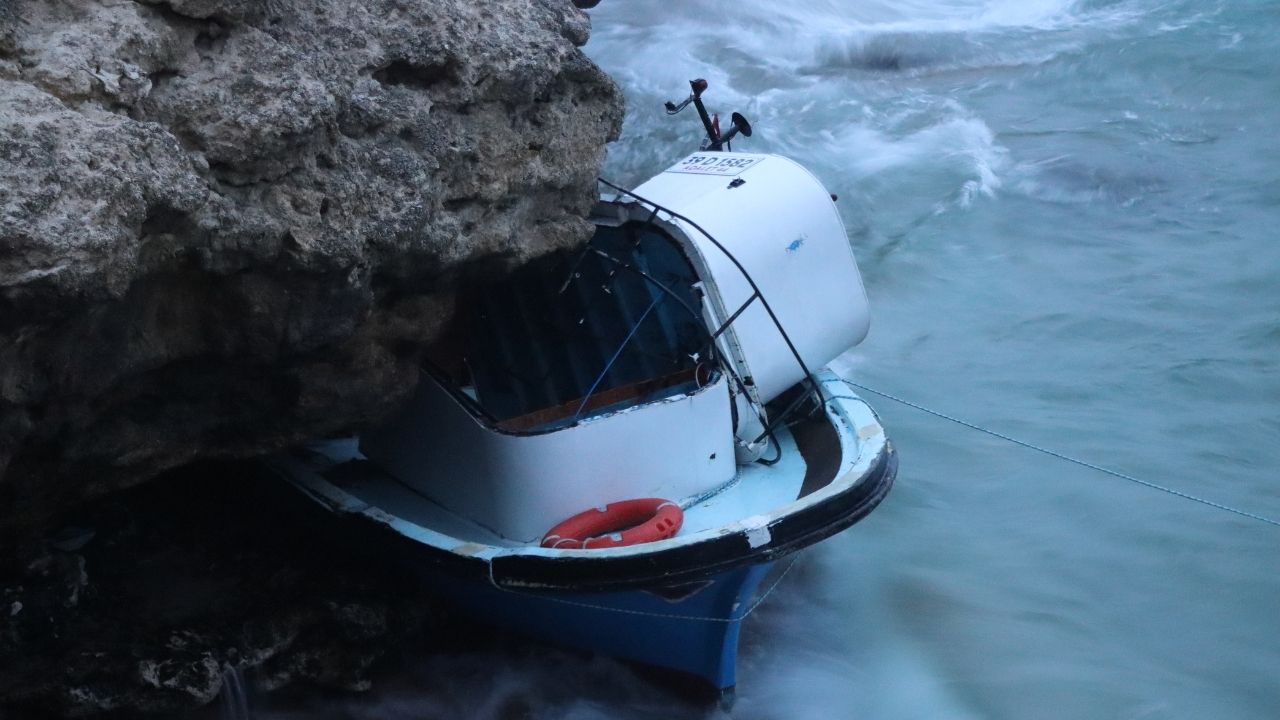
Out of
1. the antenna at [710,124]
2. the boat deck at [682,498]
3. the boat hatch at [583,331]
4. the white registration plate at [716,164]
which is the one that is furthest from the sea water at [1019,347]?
the antenna at [710,124]

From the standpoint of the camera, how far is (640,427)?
17.2ft

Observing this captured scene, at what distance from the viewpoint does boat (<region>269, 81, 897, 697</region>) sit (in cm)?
509

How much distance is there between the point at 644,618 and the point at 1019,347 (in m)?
5.72

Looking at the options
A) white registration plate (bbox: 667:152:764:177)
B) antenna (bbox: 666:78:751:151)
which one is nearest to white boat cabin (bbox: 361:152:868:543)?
A: white registration plate (bbox: 667:152:764:177)

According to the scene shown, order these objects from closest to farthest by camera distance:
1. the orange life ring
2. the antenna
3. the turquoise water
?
the orange life ring → the turquoise water → the antenna

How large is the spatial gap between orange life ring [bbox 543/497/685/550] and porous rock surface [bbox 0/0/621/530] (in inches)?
33.2

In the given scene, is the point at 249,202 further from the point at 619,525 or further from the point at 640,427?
the point at 619,525

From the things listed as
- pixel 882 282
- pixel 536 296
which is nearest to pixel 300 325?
pixel 536 296

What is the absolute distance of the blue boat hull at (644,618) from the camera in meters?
5.09

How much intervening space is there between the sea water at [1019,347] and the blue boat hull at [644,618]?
0.69ft

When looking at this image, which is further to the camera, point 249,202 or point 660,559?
point 660,559

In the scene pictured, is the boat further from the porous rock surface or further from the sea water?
the sea water

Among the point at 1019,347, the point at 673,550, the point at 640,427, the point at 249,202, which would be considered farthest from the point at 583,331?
the point at 1019,347

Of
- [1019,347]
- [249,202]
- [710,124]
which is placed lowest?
[1019,347]
